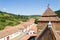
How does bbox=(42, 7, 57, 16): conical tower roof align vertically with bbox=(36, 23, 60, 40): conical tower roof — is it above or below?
above

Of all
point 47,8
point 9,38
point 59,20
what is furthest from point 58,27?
point 9,38

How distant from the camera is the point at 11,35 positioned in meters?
42.1

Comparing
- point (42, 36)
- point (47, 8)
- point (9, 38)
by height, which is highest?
point (47, 8)

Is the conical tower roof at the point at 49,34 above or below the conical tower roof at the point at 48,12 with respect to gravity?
below

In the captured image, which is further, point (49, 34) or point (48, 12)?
point (48, 12)

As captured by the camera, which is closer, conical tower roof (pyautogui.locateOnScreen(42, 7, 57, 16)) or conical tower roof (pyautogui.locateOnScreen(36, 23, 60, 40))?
conical tower roof (pyautogui.locateOnScreen(36, 23, 60, 40))

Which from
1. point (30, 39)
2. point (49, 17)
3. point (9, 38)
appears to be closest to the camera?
point (49, 17)

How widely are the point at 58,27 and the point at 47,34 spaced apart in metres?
5.21

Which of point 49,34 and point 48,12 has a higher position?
point 48,12

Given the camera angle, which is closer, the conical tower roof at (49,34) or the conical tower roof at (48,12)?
the conical tower roof at (49,34)

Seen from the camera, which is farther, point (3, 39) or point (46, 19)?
point (3, 39)

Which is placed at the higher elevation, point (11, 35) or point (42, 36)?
point (42, 36)

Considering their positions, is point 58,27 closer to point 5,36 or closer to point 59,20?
point 59,20

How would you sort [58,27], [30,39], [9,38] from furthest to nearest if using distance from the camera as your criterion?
[9,38], [30,39], [58,27]
